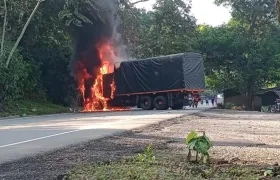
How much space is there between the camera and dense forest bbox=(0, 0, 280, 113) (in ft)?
102

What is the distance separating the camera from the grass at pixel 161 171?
249 inches

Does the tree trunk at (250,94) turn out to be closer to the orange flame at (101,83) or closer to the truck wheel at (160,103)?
the truck wheel at (160,103)

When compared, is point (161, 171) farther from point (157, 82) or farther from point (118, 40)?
point (118, 40)

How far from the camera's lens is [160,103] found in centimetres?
3288

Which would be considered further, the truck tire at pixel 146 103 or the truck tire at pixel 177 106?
the truck tire at pixel 146 103

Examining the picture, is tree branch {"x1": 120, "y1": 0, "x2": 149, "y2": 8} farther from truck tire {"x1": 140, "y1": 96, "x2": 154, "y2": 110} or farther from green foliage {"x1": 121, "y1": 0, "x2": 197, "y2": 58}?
green foliage {"x1": 121, "y1": 0, "x2": 197, "y2": 58}

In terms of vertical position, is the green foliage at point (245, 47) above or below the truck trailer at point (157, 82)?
above

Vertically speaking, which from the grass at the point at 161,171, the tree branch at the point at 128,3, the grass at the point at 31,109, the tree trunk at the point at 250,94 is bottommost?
the grass at the point at 161,171

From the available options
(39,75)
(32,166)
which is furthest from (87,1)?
(32,166)

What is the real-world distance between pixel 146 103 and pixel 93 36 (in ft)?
20.2

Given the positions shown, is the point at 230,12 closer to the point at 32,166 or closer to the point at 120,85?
the point at 120,85

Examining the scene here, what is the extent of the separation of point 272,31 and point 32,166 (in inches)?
1680

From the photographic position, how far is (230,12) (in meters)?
48.5

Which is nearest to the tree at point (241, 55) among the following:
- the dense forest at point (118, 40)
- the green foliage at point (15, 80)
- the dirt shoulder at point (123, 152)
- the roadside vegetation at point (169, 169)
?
the dense forest at point (118, 40)
